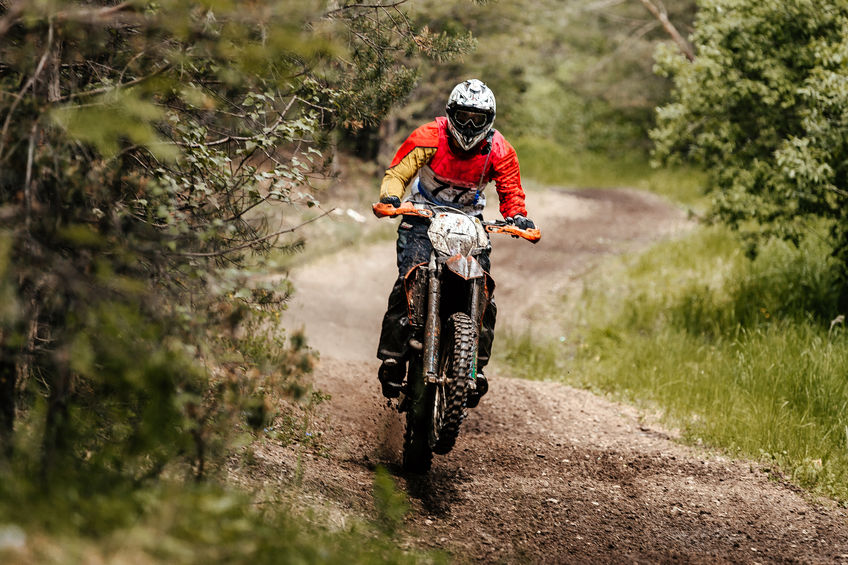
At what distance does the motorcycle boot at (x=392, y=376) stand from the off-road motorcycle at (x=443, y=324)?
0.12 metres

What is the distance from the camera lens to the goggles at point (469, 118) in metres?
5.53

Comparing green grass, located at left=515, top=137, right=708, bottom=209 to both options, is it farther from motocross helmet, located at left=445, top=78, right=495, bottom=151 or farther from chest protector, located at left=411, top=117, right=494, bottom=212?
motocross helmet, located at left=445, top=78, right=495, bottom=151

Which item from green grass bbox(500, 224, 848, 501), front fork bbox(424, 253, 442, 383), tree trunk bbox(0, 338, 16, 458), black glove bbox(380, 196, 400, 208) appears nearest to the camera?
tree trunk bbox(0, 338, 16, 458)

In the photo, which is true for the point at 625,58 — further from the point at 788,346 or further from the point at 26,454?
the point at 26,454

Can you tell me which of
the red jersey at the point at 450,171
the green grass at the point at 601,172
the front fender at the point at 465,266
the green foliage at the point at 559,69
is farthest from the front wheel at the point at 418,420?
the green grass at the point at 601,172

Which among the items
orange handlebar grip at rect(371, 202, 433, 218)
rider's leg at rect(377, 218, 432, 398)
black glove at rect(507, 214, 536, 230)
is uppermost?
orange handlebar grip at rect(371, 202, 433, 218)

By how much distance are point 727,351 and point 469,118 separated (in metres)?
5.03

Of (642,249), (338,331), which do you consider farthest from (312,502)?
(642,249)

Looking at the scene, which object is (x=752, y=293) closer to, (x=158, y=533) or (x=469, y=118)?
(x=469, y=118)

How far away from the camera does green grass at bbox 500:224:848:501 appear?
6883 mm

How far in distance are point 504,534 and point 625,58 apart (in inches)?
886

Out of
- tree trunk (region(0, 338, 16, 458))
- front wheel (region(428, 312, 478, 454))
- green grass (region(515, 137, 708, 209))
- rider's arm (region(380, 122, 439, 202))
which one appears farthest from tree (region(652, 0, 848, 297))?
green grass (region(515, 137, 708, 209))

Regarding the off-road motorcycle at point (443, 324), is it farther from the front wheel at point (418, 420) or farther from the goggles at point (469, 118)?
the goggles at point (469, 118)

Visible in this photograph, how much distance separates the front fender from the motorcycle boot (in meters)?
0.92
